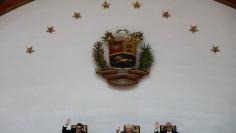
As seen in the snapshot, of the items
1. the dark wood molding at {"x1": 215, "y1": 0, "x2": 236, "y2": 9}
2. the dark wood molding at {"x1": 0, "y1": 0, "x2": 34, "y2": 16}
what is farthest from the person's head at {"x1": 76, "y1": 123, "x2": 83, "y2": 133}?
the dark wood molding at {"x1": 215, "y1": 0, "x2": 236, "y2": 9}

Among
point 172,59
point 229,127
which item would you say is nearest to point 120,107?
point 172,59

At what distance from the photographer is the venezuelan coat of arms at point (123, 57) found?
790cm

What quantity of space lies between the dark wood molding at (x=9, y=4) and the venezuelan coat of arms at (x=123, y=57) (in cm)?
189

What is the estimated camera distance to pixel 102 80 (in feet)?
26.5

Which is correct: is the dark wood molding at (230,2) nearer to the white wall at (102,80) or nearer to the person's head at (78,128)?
the white wall at (102,80)

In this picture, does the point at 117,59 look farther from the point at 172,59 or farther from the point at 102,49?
the point at 172,59

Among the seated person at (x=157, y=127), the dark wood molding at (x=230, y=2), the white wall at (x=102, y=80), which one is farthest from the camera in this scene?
the dark wood molding at (x=230, y=2)

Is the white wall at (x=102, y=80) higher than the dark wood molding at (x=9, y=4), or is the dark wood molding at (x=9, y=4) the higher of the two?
the dark wood molding at (x=9, y=4)

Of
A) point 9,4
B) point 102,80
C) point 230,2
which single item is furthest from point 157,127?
point 9,4

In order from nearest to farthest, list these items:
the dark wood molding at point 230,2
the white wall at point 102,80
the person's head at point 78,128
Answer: the person's head at point 78,128, the white wall at point 102,80, the dark wood molding at point 230,2

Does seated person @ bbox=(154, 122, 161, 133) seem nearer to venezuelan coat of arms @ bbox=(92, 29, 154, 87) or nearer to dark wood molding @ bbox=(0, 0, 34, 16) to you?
venezuelan coat of arms @ bbox=(92, 29, 154, 87)

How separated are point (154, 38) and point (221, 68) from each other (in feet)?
4.95

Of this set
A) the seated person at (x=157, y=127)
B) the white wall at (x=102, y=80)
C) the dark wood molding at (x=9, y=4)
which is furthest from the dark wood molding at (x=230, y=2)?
the dark wood molding at (x=9, y=4)

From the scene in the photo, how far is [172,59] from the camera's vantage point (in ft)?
26.6
